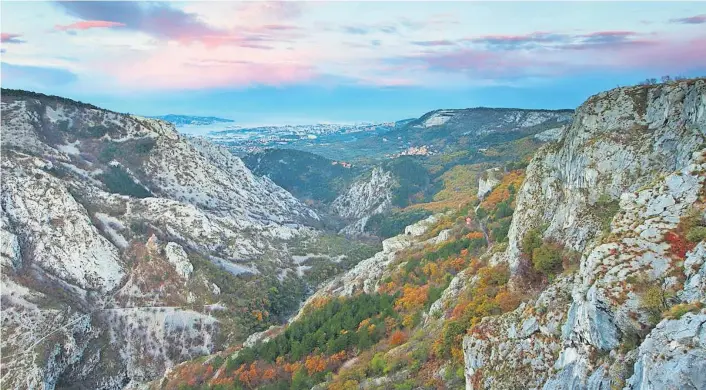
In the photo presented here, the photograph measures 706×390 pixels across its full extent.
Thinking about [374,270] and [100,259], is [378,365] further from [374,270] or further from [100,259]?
[100,259]

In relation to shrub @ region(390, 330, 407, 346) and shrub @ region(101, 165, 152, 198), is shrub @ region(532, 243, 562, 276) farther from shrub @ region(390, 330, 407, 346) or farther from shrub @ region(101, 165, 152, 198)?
shrub @ region(101, 165, 152, 198)

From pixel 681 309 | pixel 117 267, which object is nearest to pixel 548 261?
pixel 681 309

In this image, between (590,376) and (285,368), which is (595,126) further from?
(285,368)

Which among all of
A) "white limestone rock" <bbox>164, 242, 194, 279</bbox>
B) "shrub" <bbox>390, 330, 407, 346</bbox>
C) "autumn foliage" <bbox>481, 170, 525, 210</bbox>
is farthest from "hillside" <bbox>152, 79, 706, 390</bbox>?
"white limestone rock" <bbox>164, 242, 194, 279</bbox>

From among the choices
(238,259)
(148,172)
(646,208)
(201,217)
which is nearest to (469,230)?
(646,208)

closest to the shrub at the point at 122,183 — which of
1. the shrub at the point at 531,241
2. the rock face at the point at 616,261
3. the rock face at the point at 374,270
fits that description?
the rock face at the point at 374,270
